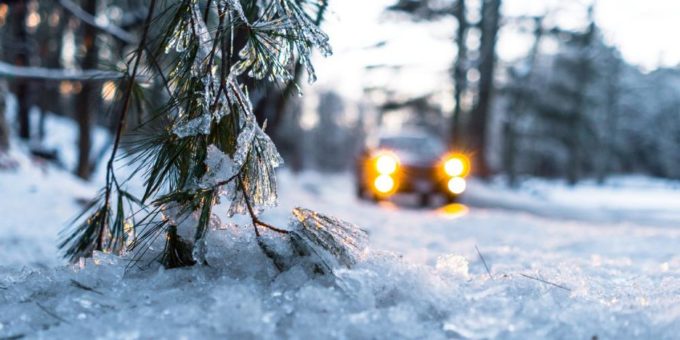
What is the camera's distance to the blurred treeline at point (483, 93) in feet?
19.3

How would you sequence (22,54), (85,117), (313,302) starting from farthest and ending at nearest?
(22,54), (85,117), (313,302)

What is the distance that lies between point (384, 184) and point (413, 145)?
1230 mm

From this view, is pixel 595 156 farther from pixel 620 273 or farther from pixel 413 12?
pixel 620 273

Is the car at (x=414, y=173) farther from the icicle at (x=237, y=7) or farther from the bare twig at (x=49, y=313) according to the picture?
the bare twig at (x=49, y=313)

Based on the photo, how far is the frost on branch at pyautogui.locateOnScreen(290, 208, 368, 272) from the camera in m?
1.56

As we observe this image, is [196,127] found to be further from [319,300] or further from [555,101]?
[555,101]

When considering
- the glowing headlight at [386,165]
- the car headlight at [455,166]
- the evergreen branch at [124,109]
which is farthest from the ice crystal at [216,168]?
the car headlight at [455,166]

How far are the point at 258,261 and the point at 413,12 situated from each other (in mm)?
16559

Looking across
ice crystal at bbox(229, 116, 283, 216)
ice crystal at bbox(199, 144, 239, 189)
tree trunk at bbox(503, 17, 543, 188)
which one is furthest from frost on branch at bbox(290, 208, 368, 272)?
tree trunk at bbox(503, 17, 543, 188)

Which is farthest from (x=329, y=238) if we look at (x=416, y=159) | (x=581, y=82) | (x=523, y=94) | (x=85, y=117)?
(x=581, y=82)

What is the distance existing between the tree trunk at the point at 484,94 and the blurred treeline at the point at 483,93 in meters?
0.03

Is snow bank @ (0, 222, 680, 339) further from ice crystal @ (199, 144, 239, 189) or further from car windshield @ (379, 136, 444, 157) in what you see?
car windshield @ (379, 136, 444, 157)

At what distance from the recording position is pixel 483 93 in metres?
16.5

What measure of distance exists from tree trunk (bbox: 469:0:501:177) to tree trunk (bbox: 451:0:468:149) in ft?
1.66
